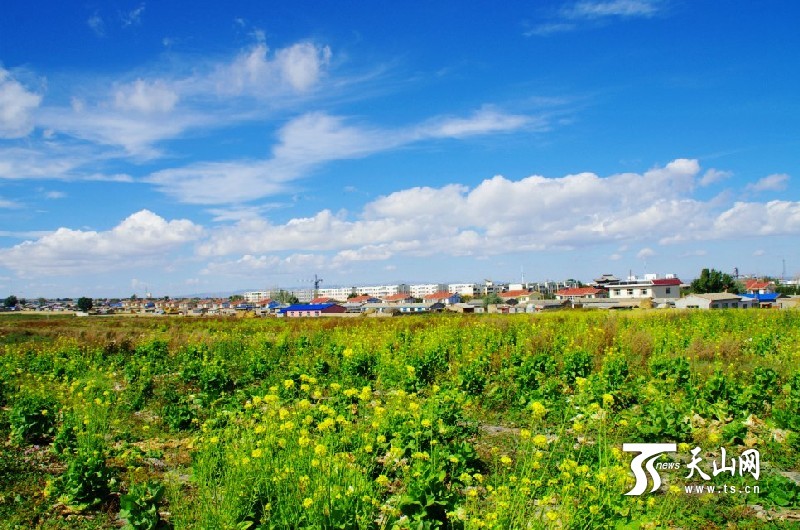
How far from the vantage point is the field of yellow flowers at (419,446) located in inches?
160

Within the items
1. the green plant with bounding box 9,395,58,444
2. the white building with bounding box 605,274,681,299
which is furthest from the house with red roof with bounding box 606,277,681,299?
the green plant with bounding box 9,395,58,444

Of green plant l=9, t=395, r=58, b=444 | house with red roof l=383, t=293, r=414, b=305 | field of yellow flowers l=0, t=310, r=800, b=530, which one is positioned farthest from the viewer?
house with red roof l=383, t=293, r=414, b=305

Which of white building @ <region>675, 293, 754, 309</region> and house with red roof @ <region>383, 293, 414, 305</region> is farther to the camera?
house with red roof @ <region>383, 293, 414, 305</region>

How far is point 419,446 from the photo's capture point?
5367mm

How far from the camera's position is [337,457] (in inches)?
170

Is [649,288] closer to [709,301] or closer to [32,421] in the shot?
[709,301]

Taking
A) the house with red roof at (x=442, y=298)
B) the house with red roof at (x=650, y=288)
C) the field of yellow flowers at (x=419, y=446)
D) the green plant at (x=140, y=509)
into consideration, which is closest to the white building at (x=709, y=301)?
the house with red roof at (x=650, y=288)

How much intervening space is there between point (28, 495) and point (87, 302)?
15736cm

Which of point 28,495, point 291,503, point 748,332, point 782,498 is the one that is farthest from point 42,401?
point 748,332

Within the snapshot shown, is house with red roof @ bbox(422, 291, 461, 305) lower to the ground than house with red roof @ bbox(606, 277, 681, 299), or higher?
lower

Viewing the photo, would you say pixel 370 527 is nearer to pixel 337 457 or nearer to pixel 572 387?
pixel 337 457

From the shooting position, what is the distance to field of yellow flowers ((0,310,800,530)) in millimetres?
4074

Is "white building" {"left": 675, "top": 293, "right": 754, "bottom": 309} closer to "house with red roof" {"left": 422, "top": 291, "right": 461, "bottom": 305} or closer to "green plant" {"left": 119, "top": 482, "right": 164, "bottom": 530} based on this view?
"green plant" {"left": 119, "top": 482, "right": 164, "bottom": 530}

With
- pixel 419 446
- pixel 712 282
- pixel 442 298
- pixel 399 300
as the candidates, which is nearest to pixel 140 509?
pixel 419 446
